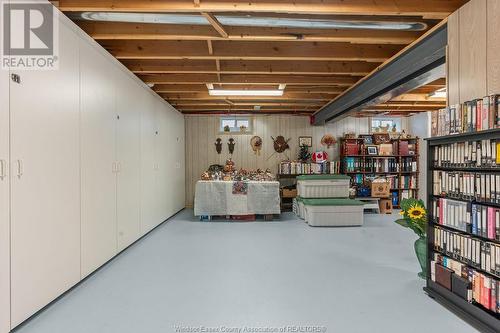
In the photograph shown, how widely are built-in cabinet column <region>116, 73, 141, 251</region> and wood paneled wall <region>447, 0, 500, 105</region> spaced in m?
3.88

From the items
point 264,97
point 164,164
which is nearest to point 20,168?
point 164,164

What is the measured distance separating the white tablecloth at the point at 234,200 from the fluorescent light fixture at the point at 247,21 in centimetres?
400

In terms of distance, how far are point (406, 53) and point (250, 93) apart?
2.87 metres

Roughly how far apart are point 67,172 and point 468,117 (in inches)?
139

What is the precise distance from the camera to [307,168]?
8.11m

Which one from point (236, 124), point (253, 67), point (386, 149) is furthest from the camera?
point (236, 124)

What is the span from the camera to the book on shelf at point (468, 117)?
2137 mm

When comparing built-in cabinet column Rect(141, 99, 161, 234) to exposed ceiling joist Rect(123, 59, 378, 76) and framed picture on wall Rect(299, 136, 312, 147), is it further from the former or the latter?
framed picture on wall Rect(299, 136, 312, 147)

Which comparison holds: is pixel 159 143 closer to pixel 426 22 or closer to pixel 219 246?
pixel 219 246

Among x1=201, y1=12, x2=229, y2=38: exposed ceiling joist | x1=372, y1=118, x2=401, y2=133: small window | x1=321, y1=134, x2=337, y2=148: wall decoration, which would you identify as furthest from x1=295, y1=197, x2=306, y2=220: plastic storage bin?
x1=201, y1=12, x2=229, y2=38: exposed ceiling joist

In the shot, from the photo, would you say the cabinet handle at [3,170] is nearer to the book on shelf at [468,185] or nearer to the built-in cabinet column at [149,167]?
the built-in cabinet column at [149,167]

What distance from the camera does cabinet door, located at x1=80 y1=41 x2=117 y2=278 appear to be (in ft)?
10.4

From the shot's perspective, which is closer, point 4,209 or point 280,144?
point 4,209

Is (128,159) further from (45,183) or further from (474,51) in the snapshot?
(474,51)
